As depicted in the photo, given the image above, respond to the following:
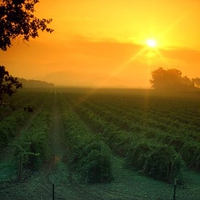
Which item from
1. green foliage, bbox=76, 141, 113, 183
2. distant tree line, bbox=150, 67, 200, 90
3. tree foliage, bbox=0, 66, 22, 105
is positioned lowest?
green foliage, bbox=76, 141, 113, 183

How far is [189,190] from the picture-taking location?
46.6 feet

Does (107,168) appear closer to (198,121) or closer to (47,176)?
(47,176)

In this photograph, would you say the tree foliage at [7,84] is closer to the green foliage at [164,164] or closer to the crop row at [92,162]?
the crop row at [92,162]

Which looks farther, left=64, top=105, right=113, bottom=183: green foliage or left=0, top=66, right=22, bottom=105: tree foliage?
left=64, top=105, right=113, bottom=183: green foliage

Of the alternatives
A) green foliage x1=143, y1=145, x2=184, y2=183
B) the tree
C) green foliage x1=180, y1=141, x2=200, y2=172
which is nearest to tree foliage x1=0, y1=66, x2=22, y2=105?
the tree

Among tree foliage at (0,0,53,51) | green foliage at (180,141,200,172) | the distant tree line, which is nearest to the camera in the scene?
tree foliage at (0,0,53,51)

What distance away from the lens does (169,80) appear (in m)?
180

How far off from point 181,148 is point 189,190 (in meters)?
5.73

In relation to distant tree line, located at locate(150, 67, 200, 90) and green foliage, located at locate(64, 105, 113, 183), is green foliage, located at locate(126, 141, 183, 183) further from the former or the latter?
distant tree line, located at locate(150, 67, 200, 90)

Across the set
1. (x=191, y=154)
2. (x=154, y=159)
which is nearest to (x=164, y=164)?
(x=154, y=159)

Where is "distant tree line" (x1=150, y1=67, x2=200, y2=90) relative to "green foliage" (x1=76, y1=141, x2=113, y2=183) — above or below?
above

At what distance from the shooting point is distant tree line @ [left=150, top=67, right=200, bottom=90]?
176 meters

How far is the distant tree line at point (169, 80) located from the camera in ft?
578

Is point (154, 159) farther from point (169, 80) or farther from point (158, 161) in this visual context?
point (169, 80)
